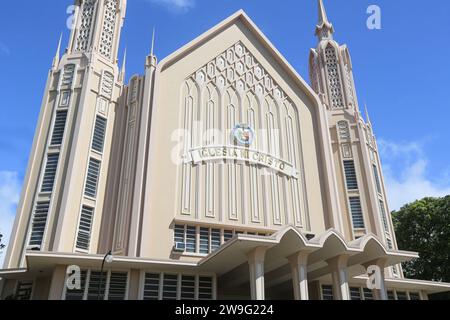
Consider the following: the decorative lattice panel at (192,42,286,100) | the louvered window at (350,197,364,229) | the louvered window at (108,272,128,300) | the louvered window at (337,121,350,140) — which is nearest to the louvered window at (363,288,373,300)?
the louvered window at (350,197,364,229)

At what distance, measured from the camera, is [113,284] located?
21453mm

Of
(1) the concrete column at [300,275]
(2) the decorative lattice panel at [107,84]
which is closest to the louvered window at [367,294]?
(1) the concrete column at [300,275]

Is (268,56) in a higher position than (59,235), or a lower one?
higher

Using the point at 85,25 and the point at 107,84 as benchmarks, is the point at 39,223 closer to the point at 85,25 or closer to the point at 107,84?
the point at 107,84

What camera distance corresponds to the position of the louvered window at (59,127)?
27027mm

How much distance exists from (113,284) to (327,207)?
16.4m

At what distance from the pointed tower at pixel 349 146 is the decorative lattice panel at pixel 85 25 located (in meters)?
20.9

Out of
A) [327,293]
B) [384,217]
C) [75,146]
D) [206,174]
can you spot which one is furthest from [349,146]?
[75,146]

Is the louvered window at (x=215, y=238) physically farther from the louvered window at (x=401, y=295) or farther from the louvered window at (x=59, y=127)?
the louvered window at (x=401, y=295)

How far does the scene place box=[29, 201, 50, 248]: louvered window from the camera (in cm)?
2355

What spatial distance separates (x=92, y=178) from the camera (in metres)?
26.4

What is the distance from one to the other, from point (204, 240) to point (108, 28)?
19679mm
